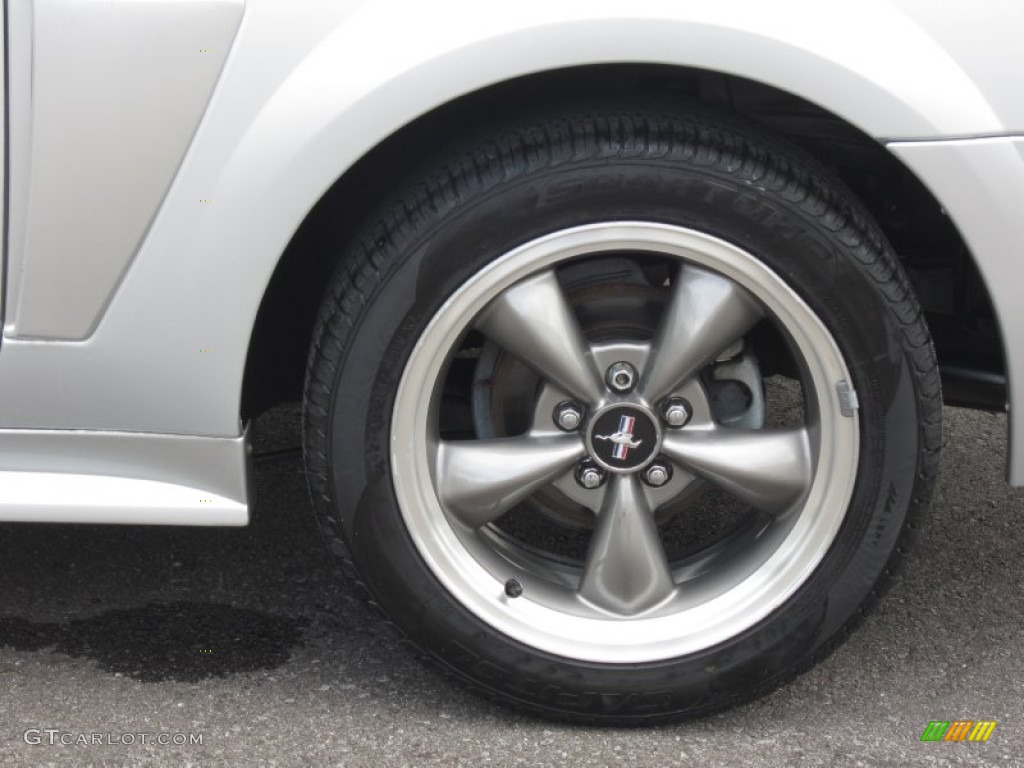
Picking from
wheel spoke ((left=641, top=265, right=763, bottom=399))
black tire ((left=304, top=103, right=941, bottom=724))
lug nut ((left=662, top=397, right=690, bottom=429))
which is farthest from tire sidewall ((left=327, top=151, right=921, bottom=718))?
lug nut ((left=662, top=397, right=690, bottom=429))

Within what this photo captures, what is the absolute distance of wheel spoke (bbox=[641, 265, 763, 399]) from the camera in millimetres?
1887

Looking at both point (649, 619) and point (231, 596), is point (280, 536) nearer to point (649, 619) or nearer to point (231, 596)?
point (231, 596)

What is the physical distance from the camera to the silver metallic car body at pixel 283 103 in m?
1.64

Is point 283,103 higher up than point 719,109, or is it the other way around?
point 719,109

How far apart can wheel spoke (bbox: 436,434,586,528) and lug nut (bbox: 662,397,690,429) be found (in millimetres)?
146

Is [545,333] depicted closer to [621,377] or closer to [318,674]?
[621,377]

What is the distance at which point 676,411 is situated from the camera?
1.99 metres

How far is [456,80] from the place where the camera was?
1.66m

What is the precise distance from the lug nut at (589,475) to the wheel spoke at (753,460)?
0.11m

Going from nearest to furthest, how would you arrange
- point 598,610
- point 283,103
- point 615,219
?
1. point 283,103
2. point 615,219
3. point 598,610

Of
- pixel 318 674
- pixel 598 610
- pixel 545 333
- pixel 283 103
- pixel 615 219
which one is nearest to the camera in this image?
pixel 283 103

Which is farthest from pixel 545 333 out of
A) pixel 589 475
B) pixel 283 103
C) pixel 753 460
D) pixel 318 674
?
pixel 318 674

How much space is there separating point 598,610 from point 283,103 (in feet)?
3.09

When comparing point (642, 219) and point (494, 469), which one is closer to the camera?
point (642, 219)
